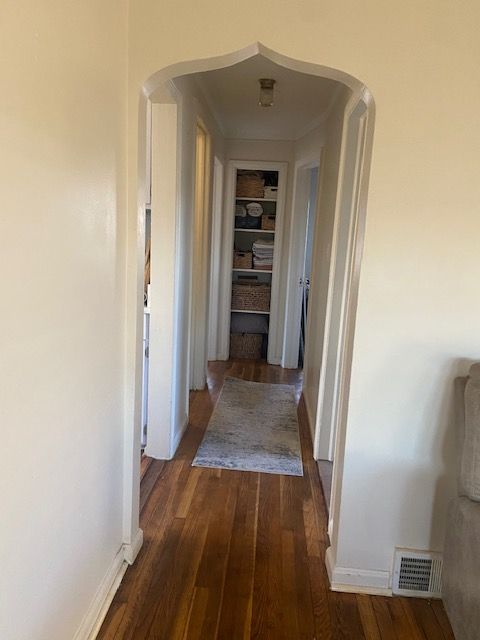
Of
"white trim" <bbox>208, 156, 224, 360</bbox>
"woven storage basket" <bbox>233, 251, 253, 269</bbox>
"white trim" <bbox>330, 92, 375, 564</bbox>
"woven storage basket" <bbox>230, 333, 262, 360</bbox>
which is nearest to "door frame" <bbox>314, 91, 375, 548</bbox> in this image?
"white trim" <bbox>330, 92, 375, 564</bbox>

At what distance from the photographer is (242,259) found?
5152 mm

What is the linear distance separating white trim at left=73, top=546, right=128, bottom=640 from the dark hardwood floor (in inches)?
1.2

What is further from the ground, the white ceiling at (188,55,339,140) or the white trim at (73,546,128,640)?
the white ceiling at (188,55,339,140)

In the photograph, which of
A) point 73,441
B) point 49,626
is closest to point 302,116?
point 73,441

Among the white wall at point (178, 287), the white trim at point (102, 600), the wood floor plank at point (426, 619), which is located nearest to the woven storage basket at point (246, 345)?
the white wall at point (178, 287)

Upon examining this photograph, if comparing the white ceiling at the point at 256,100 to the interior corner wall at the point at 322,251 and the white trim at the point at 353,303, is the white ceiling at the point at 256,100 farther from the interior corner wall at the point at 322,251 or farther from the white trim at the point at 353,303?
the white trim at the point at 353,303

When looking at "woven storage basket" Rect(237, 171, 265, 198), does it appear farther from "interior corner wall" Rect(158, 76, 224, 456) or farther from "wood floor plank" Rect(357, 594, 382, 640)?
"wood floor plank" Rect(357, 594, 382, 640)

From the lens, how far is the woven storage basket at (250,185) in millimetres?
4965

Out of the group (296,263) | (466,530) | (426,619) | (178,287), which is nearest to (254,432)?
(178,287)

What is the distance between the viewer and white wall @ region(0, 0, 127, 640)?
102cm

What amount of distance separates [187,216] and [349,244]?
40.1 inches

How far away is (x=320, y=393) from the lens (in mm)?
2941

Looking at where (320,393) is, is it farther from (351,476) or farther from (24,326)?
(24,326)

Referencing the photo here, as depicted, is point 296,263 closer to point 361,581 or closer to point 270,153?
point 270,153
